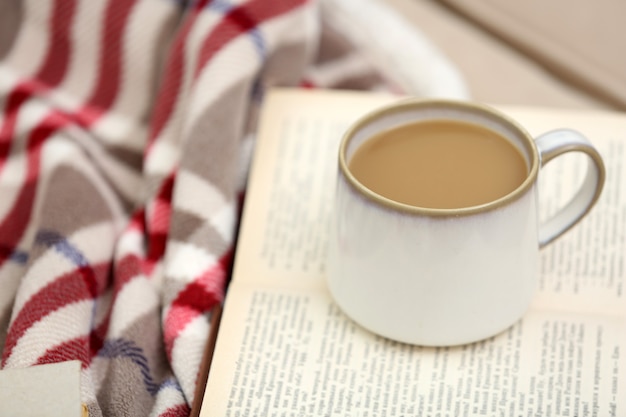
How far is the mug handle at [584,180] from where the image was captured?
1.32 ft

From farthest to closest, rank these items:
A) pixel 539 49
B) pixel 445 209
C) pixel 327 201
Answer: pixel 539 49, pixel 327 201, pixel 445 209

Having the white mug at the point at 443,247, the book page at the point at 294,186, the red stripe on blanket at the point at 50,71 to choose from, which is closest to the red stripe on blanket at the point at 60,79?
the red stripe on blanket at the point at 50,71

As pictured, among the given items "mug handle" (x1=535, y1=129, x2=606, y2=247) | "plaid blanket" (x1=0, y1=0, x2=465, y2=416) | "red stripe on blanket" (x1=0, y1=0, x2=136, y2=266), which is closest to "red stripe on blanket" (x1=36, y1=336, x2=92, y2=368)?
"plaid blanket" (x1=0, y1=0, x2=465, y2=416)

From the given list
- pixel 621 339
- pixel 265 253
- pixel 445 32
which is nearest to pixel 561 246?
pixel 621 339

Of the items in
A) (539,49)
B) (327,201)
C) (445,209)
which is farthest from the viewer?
(539,49)

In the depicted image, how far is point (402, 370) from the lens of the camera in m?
0.41

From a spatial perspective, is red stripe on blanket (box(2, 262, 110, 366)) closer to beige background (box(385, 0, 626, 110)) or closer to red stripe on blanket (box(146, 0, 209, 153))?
red stripe on blanket (box(146, 0, 209, 153))

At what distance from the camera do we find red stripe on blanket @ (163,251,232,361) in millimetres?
451

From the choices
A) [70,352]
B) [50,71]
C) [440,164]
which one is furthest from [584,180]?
[50,71]

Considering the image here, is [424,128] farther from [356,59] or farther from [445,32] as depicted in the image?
[445,32]

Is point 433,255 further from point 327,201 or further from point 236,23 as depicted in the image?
point 236,23

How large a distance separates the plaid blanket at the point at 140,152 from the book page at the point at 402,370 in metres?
0.03

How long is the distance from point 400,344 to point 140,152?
0.25 metres

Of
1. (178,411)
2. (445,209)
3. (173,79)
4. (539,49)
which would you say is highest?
(539,49)
